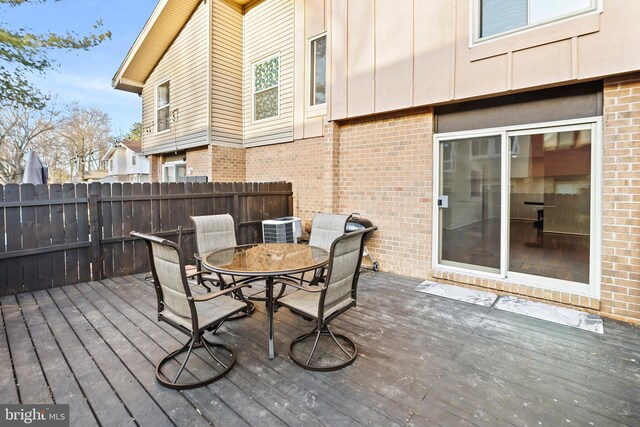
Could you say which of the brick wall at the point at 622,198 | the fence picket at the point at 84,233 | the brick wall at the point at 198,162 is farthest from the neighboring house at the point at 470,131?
the fence picket at the point at 84,233

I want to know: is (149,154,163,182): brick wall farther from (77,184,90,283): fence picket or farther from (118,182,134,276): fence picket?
(77,184,90,283): fence picket

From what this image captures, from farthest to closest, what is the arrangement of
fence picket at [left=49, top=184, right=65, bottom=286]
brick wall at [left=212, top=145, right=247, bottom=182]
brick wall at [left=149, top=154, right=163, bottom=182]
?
brick wall at [left=149, top=154, right=163, bottom=182] < brick wall at [left=212, top=145, right=247, bottom=182] < fence picket at [left=49, top=184, right=65, bottom=286]

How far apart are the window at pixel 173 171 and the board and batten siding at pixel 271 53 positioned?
2602 mm

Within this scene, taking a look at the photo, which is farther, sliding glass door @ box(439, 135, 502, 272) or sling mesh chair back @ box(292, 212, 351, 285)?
sliding glass door @ box(439, 135, 502, 272)

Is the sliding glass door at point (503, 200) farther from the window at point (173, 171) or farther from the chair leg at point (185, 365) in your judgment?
the window at point (173, 171)

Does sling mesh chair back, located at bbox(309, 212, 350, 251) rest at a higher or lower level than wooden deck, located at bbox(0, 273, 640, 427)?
higher

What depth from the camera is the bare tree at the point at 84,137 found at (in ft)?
56.4

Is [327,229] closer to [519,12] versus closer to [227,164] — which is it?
[519,12]

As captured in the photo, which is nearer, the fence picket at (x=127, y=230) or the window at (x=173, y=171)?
the fence picket at (x=127, y=230)

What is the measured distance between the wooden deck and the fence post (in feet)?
3.95

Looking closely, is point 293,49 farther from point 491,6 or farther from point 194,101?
point 491,6

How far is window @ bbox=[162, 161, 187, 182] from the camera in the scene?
9.47 metres

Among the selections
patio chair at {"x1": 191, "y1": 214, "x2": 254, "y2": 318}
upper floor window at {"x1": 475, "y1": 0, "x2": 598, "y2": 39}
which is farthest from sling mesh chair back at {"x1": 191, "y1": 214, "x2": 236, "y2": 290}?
upper floor window at {"x1": 475, "y1": 0, "x2": 598, "y2": 39}

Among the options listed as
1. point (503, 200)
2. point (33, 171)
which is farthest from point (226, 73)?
point (503, 200)
